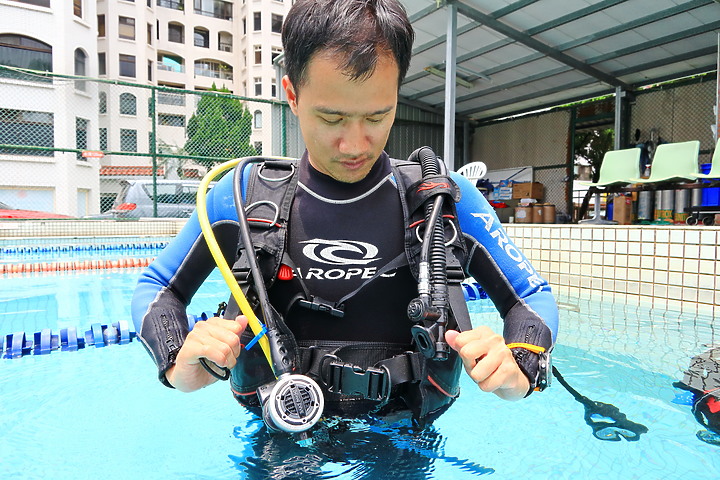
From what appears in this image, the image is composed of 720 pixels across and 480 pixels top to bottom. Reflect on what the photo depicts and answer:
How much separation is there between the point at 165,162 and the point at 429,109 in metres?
7.76

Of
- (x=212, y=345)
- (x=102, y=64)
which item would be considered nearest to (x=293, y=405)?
(x=212, y=345)

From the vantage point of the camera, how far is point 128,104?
13.3 m

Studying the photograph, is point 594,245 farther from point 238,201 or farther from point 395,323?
point 238,201

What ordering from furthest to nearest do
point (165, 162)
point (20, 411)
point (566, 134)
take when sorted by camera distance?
1. point (566, 134)
2. point (165, 162)
3. point (20, 411)

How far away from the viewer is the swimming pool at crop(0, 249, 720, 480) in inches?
62.0

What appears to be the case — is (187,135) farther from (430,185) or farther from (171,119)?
(430,185)

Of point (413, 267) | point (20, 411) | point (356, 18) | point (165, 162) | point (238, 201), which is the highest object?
point (165, 162)

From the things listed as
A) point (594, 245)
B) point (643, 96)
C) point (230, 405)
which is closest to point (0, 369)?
point (230, 405)

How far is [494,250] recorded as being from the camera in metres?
1.47

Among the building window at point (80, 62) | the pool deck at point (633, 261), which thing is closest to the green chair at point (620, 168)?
the pool deck at point (633, 261)

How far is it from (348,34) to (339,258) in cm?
60

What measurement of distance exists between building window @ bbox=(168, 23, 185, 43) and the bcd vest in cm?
4053

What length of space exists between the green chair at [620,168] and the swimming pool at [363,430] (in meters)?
4.15

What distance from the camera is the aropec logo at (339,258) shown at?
1415mm
